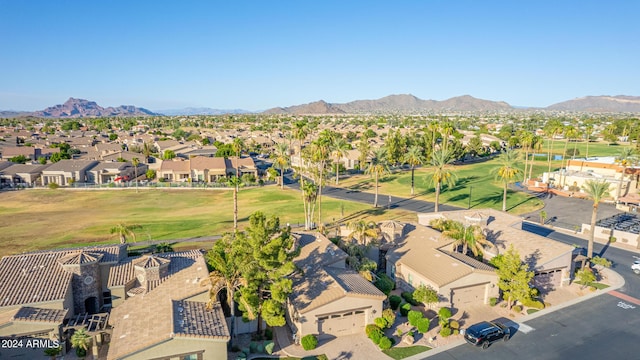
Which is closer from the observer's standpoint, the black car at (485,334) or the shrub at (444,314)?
the black car at (485,334)

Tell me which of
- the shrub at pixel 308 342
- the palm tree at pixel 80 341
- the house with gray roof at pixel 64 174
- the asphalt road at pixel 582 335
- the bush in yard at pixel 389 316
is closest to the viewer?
the palm tree at pixel 80 341

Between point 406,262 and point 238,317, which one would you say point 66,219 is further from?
point 406,262

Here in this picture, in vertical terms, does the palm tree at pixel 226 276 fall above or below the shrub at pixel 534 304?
above

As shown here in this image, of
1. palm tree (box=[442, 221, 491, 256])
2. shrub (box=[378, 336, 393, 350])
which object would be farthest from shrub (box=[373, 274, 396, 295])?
palm tree (box=[442, 221, 491, 256])

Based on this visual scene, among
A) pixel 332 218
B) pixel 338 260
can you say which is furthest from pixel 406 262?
pixel 332 218

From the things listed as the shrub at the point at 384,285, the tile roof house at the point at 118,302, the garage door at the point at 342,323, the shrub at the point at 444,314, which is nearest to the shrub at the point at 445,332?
the shrub at the point at 444,314

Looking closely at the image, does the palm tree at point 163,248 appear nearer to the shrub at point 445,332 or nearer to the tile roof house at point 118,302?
the tile roof house at point 118,302
